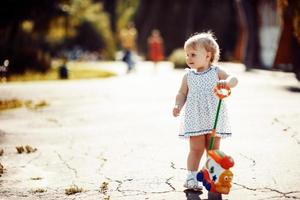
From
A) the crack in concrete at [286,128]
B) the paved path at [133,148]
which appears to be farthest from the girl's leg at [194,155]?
the crack in concrete at [286,128]

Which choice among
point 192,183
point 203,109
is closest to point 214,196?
point 192,183

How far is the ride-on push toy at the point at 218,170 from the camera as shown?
4.49m

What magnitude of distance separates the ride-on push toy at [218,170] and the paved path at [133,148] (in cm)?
16

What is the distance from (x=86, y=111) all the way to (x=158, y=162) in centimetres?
520

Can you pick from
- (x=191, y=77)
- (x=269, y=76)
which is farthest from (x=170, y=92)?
(x=191, y=77)

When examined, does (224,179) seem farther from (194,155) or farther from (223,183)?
(194,155)

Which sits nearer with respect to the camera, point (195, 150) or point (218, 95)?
point (218, 95)

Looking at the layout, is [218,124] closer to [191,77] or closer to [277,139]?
[191,77]

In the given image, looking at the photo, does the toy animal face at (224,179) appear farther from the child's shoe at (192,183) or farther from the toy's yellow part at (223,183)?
the child's shoe at (192,183)

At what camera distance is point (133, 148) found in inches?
276

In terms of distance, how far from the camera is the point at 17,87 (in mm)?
Answer: 17219

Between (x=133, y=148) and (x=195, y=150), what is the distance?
6.92 feet

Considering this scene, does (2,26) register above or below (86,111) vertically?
above

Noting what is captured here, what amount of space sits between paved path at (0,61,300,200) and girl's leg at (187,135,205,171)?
229 mm
